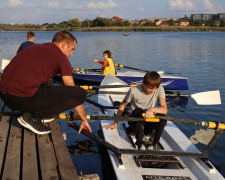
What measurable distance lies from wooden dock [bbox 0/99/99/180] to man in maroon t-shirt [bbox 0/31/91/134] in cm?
24

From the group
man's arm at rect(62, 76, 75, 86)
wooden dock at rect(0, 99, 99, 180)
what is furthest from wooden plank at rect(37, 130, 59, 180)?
man's arm at rect(62, 76, 75, 86)

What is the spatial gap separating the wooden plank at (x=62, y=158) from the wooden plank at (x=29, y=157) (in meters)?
0.32

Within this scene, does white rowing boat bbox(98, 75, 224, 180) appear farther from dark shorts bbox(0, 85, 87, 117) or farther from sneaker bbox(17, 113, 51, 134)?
sneaker bbox(17, 113, 51, 134)

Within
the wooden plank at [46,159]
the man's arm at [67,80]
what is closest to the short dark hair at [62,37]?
the man's arm at [67,80]

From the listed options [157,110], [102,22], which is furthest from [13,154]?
[102,22]

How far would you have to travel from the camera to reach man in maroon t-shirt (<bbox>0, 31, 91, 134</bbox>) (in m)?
3.78

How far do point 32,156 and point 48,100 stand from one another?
902 millimetres

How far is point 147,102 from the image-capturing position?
197 inches

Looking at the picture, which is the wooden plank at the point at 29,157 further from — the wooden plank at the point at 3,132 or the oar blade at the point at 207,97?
the oar blade at the point at 207,97

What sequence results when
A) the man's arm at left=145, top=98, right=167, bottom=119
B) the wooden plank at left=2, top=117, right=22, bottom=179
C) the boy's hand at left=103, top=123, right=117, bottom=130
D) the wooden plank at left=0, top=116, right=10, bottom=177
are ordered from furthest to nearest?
the boy's hand at left=103, top=123, right=117, bottom=130 → the man's arm at left=145, top=98, right=167, bottom=119 → the wooden plank at left=0, top=116, right=10, bottom=177 → the wooden plank at left=2, top=117, right=22, bottom=179

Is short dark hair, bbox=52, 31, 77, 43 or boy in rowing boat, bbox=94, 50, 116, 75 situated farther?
boy in rowing boat, bbox=94, 50, 116, 75

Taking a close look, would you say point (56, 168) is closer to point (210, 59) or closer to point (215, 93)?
point (215, 93)

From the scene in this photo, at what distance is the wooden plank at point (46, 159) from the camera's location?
3184 mm

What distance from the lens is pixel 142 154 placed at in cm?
420
